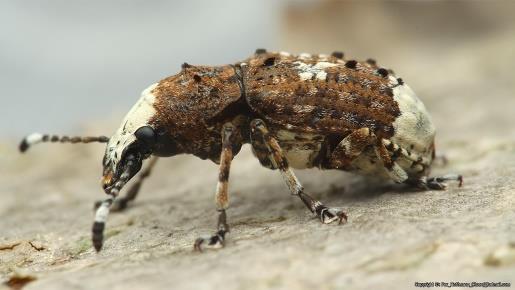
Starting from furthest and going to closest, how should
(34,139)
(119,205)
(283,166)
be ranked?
(119,205)
(34,139)
(283,166)

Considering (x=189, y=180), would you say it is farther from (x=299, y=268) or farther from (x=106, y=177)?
(x=299, y=268)

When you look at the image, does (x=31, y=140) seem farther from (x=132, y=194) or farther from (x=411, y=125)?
(x=411, y=125)

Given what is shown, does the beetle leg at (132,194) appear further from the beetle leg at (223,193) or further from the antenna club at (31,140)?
the beetle leg at (223,193)

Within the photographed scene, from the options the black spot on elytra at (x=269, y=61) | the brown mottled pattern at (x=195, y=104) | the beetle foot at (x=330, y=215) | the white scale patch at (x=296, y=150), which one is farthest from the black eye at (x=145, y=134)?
the beetle foot at (x=330, y=215)

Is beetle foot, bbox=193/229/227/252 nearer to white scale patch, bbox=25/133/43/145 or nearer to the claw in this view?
the claw

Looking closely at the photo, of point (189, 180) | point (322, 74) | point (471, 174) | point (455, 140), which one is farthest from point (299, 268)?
point (455, 140)

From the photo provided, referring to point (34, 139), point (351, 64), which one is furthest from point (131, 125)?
point (351, 64)
